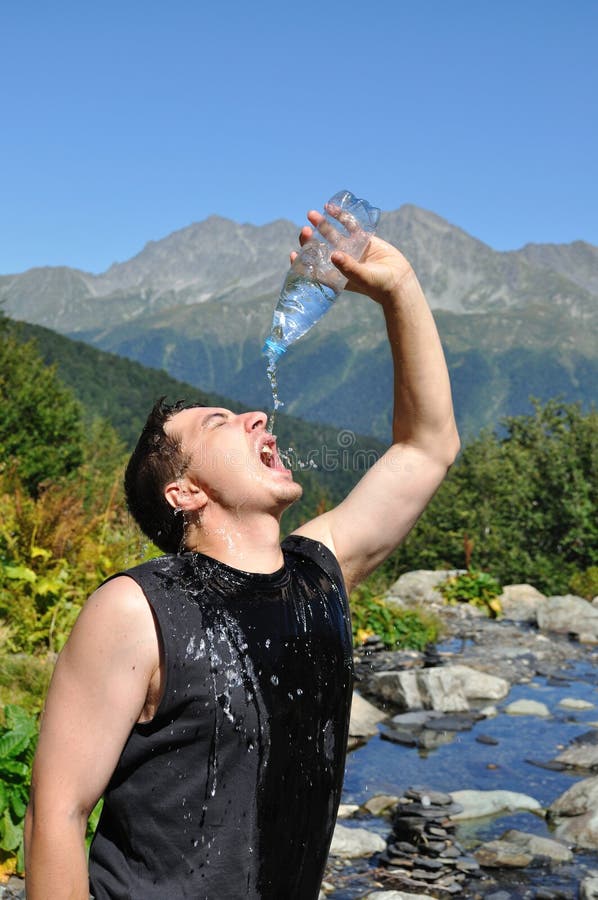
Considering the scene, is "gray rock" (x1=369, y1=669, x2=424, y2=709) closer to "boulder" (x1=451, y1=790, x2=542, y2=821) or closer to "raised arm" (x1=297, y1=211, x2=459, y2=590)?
"boulder" (x1=451, y1=790, x2=542, y2=821)

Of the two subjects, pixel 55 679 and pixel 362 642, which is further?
pixel 362 642

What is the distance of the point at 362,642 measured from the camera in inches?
436

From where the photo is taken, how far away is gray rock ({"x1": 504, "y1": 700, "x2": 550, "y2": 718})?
8867 millimetres

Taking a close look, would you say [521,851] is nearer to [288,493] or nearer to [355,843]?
[355,843]

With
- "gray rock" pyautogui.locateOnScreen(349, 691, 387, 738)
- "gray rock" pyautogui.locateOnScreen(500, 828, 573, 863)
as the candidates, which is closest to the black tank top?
"gray rock" pyautogui.locateOnScreen(500, 828, 573, 863)

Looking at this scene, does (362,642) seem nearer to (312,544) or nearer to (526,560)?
(312,544)

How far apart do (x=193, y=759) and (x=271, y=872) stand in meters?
0.31

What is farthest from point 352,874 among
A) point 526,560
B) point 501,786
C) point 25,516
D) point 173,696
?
point 526,560

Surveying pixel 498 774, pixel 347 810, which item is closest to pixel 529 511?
pixel 498 774

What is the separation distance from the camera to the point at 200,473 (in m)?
2.18

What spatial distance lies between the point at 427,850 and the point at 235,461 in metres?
4.01

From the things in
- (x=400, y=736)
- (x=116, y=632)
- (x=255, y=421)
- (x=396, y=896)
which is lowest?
(x=400, y=736)

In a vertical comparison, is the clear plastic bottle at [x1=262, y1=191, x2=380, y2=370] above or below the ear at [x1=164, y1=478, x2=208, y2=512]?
above

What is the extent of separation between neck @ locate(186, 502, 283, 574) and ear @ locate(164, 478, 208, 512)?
3 centimetres
